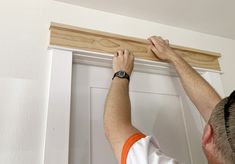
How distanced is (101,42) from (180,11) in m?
0.53

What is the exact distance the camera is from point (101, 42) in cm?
111

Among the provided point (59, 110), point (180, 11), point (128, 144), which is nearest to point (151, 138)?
point (128, 144)

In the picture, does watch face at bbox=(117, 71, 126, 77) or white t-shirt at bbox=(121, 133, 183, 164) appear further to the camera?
watch face at bbox=(117, 71, 126, 77)

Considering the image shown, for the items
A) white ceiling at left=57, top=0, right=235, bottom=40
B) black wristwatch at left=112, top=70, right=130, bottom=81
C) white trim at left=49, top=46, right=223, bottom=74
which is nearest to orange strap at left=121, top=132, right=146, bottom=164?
black wristwatch at left=112, top=70, right=130, bottom=81

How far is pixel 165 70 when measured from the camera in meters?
1.28

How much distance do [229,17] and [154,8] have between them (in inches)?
19.6

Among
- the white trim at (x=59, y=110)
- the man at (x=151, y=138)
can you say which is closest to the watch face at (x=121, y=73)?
the man at (x=151, y=138)

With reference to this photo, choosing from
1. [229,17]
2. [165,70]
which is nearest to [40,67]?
[165,70]

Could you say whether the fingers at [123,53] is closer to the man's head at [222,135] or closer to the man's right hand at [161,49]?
the man's right hand at [161,49]

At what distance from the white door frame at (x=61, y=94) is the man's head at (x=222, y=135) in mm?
543

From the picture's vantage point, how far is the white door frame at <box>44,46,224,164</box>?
855 mm

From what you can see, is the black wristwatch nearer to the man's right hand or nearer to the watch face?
the watch face

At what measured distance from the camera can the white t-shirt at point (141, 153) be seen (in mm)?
601

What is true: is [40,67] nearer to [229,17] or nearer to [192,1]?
[192,1]
